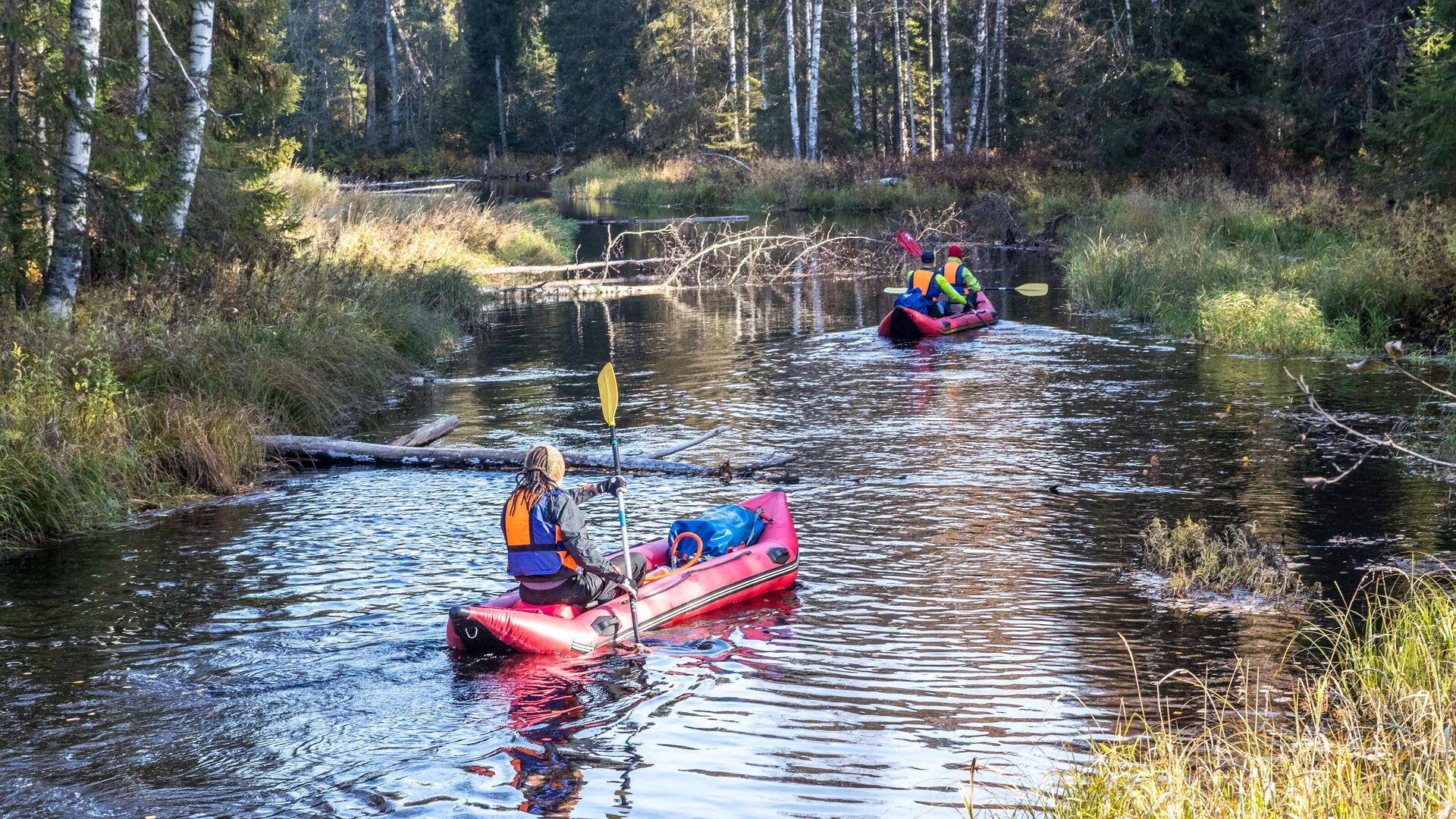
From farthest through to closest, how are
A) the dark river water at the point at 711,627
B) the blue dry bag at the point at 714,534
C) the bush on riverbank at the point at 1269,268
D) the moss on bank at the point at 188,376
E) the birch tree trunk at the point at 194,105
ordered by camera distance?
the bush on riverbank at the point at 1269,268 → the birch tree trunk at the point at 194,105 → the moss on bank at the point at 188,376 → the blue dry bag at the point at 714,534 → the dark river water at the point at 711,627

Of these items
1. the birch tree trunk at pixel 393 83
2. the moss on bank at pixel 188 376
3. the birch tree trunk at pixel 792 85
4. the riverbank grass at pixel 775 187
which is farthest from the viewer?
the birch tree trunk at pixel 393 83

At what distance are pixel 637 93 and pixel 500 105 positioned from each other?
469 inches

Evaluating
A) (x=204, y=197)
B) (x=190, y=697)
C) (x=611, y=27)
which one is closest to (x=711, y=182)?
(x=611, y=27)

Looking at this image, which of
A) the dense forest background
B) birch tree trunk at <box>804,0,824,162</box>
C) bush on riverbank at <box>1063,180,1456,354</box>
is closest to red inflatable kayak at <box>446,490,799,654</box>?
the dense forest background

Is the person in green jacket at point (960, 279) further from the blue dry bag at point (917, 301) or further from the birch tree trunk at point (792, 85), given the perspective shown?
the birch tree trunk at point (792, 85)

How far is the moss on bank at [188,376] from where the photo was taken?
10008 mm

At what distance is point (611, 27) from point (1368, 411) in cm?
5688

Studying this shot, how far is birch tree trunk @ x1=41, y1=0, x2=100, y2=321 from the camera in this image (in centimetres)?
1138

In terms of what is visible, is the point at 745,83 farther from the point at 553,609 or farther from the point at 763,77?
the point at 553,609

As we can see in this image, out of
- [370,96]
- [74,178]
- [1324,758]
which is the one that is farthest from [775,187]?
[1324,758]

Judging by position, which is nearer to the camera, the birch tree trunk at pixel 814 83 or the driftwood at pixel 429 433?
the driftwood at pixel 429 433

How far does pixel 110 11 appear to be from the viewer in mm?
14133

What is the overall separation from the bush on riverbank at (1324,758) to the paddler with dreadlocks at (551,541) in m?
2.91

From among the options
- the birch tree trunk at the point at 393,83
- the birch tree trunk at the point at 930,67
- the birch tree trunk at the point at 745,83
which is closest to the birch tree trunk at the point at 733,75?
the birch tree trunk at the point at 745,83
